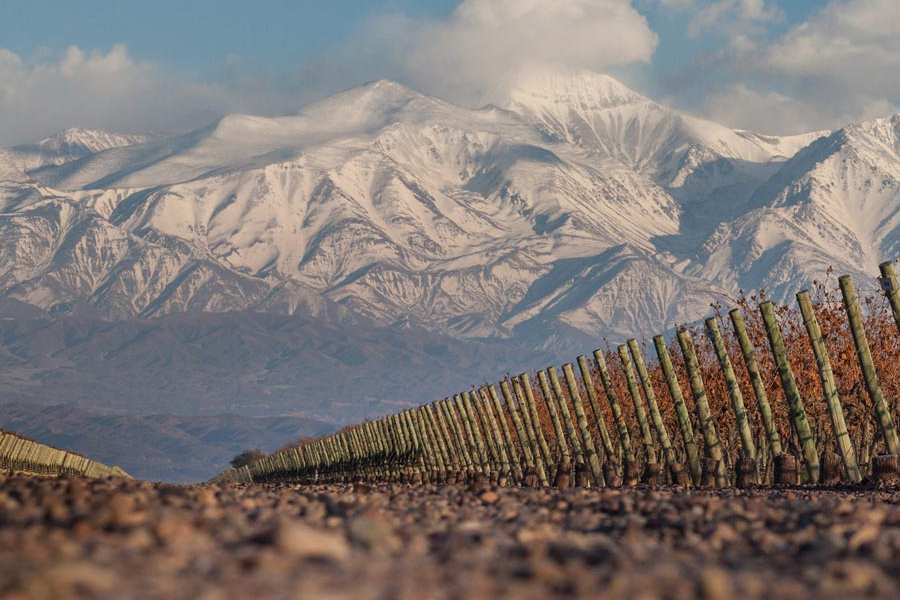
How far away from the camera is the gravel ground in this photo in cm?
540

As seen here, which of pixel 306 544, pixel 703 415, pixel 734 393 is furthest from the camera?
pixel 703 415

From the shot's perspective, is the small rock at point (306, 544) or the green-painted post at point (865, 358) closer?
the small rock at point (306, 544)

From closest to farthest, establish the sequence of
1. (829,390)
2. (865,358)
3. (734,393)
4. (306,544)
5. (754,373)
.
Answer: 1. (306,544)
2. (865,358)
3. (829,390)
4. (754,373)
5. (734,393)

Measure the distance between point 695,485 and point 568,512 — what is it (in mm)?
11689

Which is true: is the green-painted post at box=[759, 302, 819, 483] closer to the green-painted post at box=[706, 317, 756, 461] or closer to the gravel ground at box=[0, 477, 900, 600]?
the green-painted post at box=[706, 317, 756, 461]

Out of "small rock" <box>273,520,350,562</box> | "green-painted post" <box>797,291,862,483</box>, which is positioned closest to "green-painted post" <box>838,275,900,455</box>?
"green-painted post" <box>797,291,862,483</box>

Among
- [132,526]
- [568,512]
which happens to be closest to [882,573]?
[132,526]

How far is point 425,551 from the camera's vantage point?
7199 millimetres

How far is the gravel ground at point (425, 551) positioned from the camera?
213 inches

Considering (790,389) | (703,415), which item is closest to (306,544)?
(790,389)

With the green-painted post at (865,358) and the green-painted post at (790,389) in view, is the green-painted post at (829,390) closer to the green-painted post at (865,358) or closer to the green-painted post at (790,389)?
the green-painted post at (790,389)

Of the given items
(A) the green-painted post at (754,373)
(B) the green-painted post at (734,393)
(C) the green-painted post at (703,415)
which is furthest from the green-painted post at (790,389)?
(C) the green-painted post at (703,415)

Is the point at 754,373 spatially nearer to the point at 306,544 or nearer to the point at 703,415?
the point at 703,415

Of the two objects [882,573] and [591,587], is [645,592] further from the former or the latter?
[882,573]
